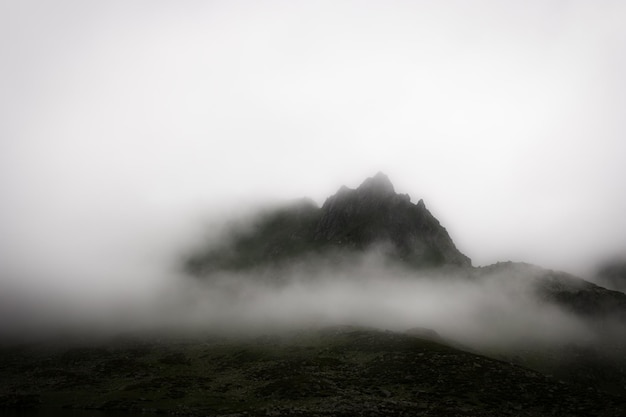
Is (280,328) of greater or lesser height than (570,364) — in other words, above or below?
above

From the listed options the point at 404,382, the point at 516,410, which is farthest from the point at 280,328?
the point at 516,410

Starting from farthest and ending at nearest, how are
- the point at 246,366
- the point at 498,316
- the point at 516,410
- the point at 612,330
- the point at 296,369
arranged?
the point at 498,316 → the point at 612,330 → the point at 246,366 → the point at 296,369 → the point at 516,410

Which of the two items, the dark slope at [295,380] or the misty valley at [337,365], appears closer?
the dark slope at [295,380]

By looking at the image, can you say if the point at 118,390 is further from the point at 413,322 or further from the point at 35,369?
the point at 413,322

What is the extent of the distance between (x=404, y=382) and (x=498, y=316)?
116136 mm

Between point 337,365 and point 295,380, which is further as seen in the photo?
point 337,365

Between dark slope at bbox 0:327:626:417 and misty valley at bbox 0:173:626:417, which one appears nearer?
dark slope at bbox 0:327:626:417

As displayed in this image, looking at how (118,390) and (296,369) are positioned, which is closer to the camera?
(118,390)

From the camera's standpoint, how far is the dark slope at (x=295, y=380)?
284 feet

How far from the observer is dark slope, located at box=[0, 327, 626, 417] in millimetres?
86688

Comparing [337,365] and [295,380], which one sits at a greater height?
[337,365]

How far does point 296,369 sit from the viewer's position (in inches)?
4791

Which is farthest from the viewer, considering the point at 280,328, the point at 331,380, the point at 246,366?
the point at 280,328

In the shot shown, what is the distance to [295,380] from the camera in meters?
110
